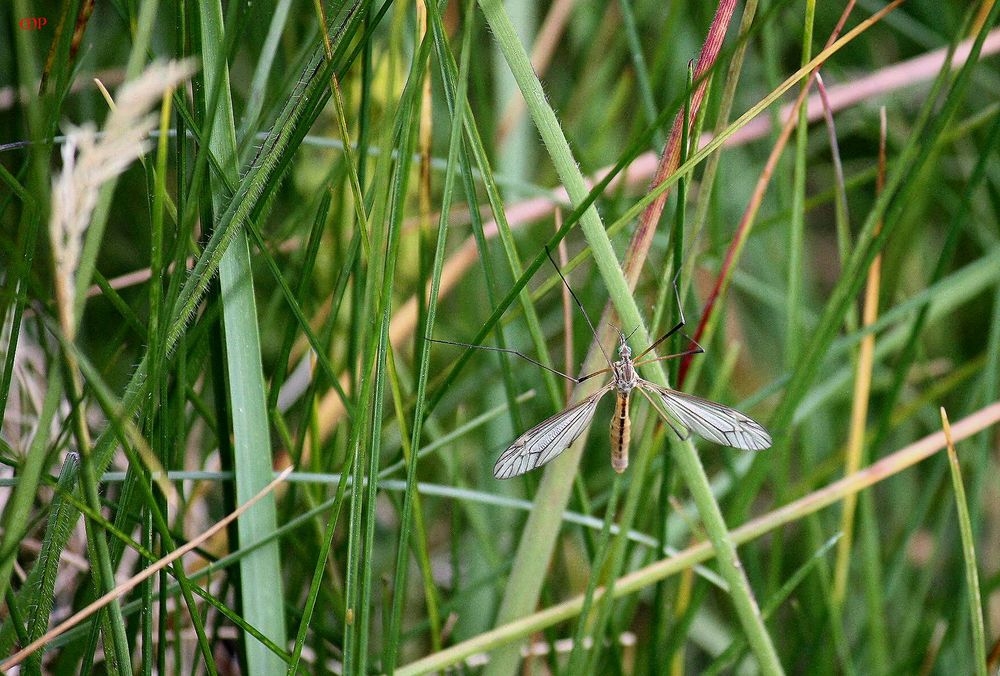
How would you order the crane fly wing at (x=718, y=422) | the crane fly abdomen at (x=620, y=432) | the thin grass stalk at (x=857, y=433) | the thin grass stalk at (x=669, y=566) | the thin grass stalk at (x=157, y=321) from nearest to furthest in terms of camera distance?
Result: the thin grass stalk at (x=157, y=321), the thin grass stalk at (x=669, y=566), the crane fly wing at (x=718, y=422), the crane fly abdomen at (x=620, y=432), the thin grass stalk at (x=857, y=433)

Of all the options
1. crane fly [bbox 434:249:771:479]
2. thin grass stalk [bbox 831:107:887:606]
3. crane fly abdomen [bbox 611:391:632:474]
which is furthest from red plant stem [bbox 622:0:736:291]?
thin grass stalk [bbox 831:107:887:606]

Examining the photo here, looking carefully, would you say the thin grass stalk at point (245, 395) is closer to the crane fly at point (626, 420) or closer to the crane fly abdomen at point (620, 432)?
the crane fly at point (626, 420)

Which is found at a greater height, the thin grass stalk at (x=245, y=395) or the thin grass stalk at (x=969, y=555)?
the thin grass stalk at (x=245, y=395)

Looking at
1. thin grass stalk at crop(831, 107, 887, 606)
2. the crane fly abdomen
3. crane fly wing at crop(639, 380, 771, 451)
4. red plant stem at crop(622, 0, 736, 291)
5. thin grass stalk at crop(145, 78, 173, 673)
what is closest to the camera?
thin grass stalk at crop(145, 78, 173, 673)

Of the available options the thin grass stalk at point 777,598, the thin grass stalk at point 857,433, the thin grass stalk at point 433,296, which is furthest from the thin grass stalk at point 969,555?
the thin grass stalk at point 433,296

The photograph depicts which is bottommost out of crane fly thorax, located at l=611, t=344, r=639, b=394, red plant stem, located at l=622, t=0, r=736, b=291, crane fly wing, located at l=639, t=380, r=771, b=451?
crane fly wing, located at l=639, t=380, r=771, b=451

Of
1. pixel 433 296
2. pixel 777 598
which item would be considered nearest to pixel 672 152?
pixel 433 296

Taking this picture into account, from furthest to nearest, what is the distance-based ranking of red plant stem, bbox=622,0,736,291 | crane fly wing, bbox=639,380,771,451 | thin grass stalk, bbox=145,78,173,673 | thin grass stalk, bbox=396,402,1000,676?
crane fly wing, bbox=639,380,771,451 < thin grass stalk, bbox=396,402,1000,676 < red plant stem, bbox=622,0,736,291 < thin grass stalk, bbox=145,78,173,673

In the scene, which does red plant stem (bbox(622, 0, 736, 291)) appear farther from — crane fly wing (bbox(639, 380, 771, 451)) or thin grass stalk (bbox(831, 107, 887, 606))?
thin grass stalk (bbox(831, 107, 887, 606))

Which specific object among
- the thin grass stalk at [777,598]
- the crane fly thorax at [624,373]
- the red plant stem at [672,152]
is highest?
the red plant stem at [672,152]
